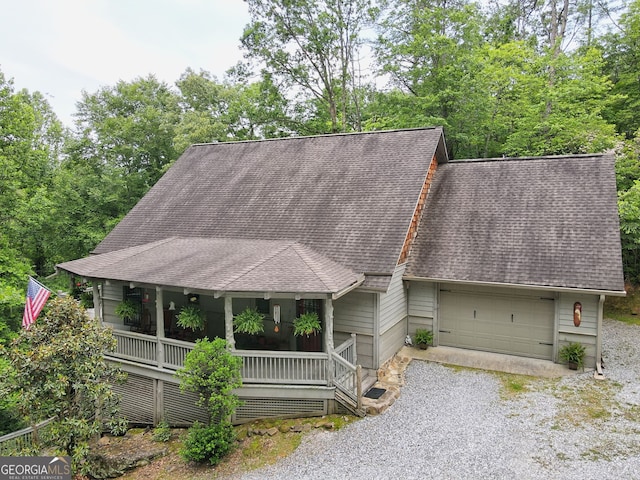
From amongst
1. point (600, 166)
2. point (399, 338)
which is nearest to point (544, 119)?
point (600, 166)

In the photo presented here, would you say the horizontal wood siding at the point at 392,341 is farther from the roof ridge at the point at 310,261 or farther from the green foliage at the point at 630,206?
the green foliage at the point at 630,206

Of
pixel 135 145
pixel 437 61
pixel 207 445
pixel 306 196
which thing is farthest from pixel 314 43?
pixel 207 445

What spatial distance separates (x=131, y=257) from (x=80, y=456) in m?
5.60

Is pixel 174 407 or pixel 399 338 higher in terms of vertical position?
pixel 399 338

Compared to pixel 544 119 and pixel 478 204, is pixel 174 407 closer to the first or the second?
pixel 478 204

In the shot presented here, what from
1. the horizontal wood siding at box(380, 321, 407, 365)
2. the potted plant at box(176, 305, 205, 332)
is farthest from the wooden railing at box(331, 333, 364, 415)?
the potted plant at box(176, 305, 205, 332)

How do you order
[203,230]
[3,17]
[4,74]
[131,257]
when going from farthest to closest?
[3,17] → [4,74] → [203,230] → [131,257]

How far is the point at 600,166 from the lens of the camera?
490 inches

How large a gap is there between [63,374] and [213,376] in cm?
261

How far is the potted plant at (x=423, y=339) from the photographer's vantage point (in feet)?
39.2

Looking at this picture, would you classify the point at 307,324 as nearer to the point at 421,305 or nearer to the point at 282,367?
the point at 282,367

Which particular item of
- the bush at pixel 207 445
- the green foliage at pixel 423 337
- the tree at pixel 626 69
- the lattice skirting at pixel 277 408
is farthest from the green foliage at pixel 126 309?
the tree at pixel 626 69

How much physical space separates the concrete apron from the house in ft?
0.97

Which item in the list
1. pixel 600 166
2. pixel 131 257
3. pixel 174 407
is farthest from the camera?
pixel 600 166
